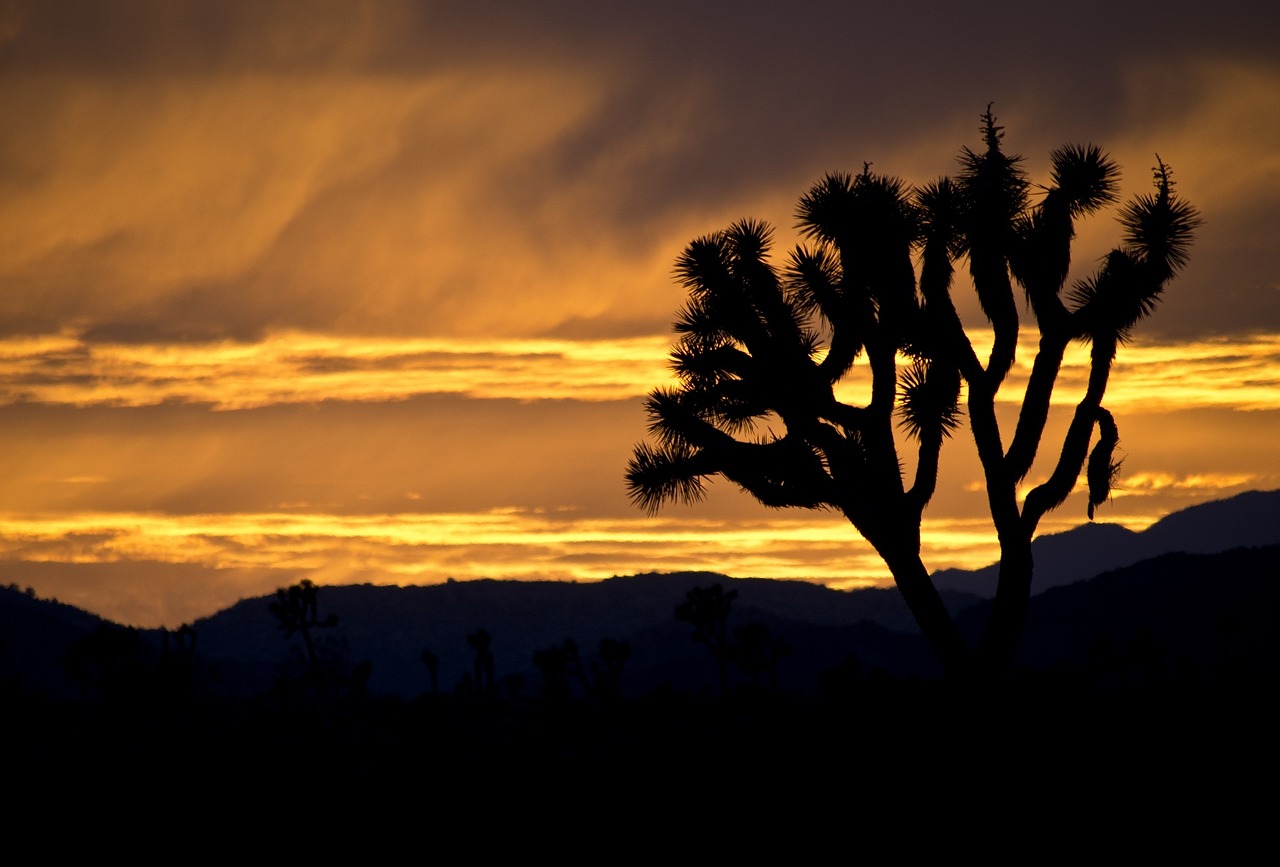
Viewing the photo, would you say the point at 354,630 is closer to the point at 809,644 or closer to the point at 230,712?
the point at 809,644

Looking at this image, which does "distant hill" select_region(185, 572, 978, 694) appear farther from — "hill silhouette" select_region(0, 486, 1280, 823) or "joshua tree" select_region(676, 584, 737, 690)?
"hill silhouette" select_region(0, 486, 1280, 823)

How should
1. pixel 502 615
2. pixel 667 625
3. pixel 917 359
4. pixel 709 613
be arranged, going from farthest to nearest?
pixel 502 615 < pixel 667 625 < pixel 709 613 < pixel 917 359

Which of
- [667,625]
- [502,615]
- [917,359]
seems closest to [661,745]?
[917,359]

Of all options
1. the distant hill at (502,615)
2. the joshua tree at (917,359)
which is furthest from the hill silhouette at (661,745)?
the distant hill at (502,615)

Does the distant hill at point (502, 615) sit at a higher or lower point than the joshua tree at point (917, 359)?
lower

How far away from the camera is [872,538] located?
52.0ft

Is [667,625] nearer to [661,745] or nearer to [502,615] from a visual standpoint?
[502,615]

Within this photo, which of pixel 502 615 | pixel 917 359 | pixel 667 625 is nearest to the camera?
pixel 917 359

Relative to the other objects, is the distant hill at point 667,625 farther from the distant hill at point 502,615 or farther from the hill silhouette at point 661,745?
the hill silhouette at point 661,745

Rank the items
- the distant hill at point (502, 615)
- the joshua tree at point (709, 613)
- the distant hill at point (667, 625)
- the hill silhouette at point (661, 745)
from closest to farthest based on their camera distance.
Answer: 1. the hill silhouette at point (661, 745)
2. the joshua tree at point (709, 613)
3. the distant hill at point (667, 625)
4. the distant hill at point (502, 615)

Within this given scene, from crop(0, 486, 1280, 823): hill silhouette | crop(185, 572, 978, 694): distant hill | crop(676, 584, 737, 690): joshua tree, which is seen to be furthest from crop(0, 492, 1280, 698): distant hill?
crop(676, 584, 737, 690): joshua tree

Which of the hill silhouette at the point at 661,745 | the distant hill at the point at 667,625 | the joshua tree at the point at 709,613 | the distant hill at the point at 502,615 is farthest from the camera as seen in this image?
the distant hill at the point at 502,615

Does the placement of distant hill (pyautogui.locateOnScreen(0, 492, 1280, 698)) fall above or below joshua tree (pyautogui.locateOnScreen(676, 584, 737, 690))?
below

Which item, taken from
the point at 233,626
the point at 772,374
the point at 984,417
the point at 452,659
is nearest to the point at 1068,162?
the point at 984,417
